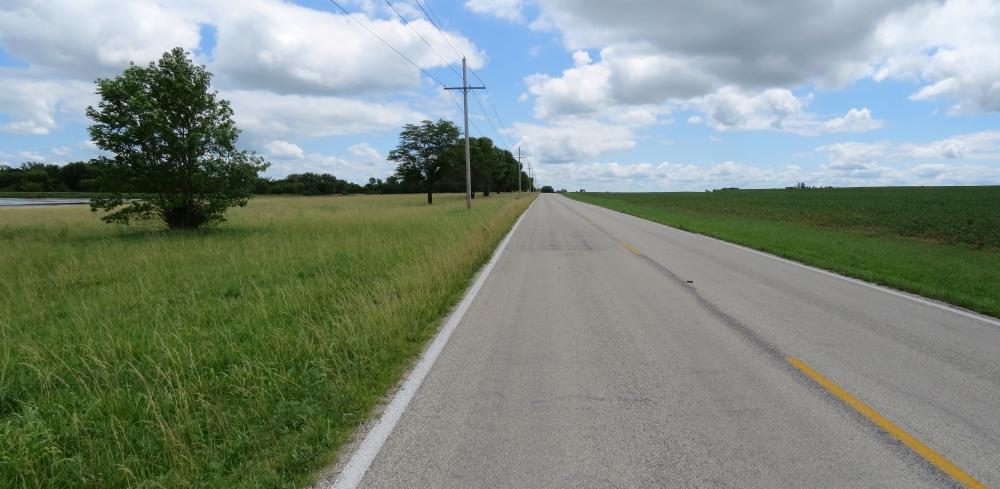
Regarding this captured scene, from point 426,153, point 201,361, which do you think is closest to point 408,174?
point 426,153

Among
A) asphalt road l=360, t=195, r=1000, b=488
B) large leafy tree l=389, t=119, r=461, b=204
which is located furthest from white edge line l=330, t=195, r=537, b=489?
large leafy tree l=389, t=119, r=461, b=204

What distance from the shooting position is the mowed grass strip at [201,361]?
11.2 feet

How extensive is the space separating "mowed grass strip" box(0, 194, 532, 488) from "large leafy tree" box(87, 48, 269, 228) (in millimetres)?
7315

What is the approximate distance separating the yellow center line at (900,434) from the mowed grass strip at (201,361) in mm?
3701

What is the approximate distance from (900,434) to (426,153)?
55.9 meters

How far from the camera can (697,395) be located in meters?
4.43

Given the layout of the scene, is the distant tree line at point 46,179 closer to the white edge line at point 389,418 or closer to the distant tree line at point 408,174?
the distant tree line at point 408,174

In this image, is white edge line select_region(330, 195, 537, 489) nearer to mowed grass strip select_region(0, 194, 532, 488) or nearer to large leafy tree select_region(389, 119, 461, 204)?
mowed grass strip select_region(0, 194, 532, 488)

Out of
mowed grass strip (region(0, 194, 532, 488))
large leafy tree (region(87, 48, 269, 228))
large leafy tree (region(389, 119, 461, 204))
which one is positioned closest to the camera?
mowed grass strip (region(0, 194, 532, 488))

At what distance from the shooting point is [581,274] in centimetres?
1084

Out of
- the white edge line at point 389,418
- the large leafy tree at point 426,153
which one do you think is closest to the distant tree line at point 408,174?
the large leafy tree at point 426,153

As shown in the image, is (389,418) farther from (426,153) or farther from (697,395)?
(426,153)

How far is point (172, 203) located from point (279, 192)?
9884cm

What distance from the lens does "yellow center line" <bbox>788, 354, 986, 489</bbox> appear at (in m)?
3.15
